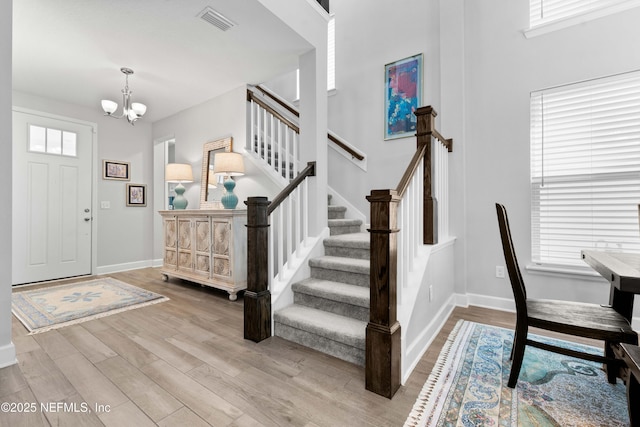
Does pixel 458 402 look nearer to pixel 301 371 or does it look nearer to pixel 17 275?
pixel 301 371

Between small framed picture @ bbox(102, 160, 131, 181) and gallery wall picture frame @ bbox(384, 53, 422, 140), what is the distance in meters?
4.53

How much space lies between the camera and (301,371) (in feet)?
5.91

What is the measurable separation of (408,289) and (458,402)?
0.65m

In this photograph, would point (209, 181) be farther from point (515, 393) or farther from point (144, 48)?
point (515, 393)

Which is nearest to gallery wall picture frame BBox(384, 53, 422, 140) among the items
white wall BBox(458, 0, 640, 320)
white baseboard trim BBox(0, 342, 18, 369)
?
white wall BBox(458, 0, 640, 320)

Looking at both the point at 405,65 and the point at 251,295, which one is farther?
the point at 405,65

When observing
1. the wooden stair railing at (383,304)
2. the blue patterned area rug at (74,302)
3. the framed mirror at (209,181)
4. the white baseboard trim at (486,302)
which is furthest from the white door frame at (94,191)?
the white baseboard trim at (486,302)

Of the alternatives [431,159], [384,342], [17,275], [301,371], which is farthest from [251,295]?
[17,275]

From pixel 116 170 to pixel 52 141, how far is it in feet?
2.94

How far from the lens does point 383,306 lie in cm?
158

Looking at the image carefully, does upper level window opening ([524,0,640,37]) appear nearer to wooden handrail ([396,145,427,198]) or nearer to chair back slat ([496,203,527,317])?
wooden handrail ([396,145,427,198])

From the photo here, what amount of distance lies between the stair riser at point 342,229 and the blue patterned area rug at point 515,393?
1552 millimetres

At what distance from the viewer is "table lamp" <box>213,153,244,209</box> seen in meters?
3.60

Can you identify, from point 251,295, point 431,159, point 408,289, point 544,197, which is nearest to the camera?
point 408,289
